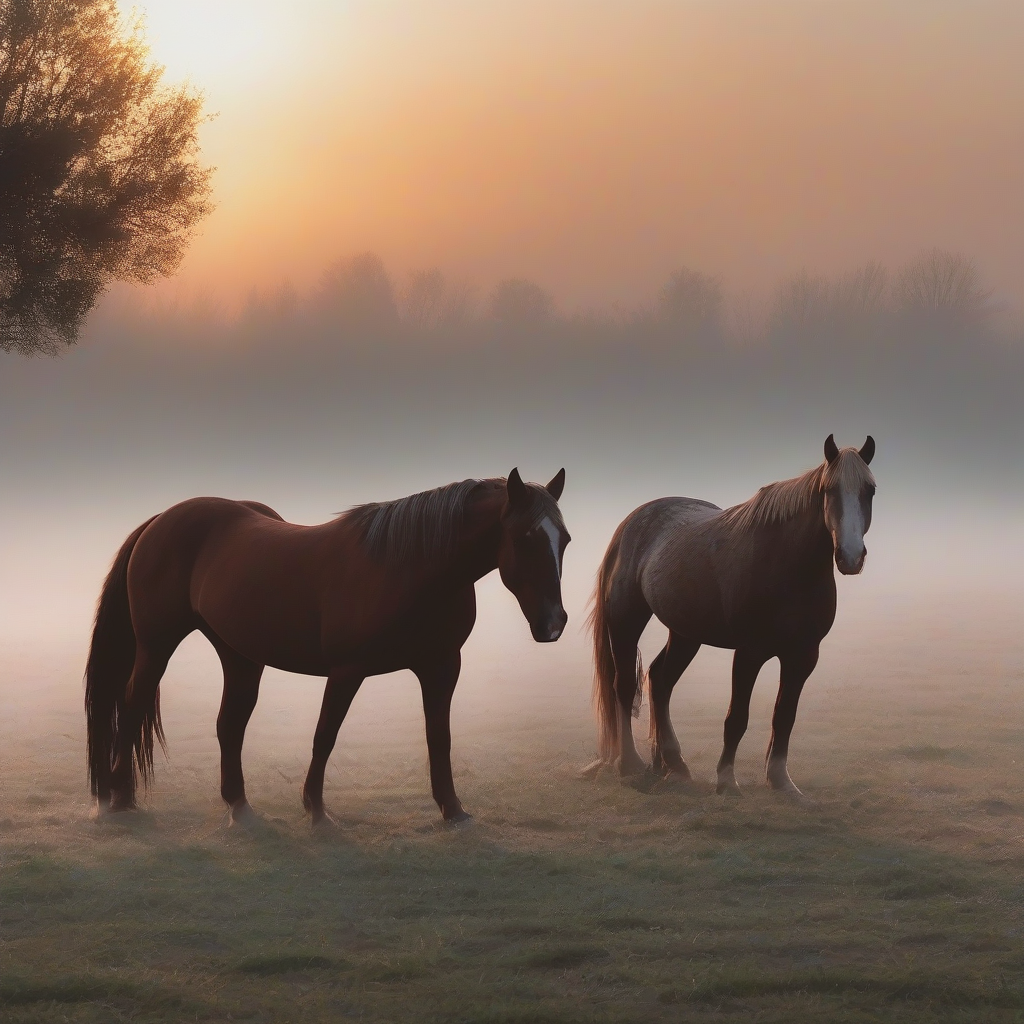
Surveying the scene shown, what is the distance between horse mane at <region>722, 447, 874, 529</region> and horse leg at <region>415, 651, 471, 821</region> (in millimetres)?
1712

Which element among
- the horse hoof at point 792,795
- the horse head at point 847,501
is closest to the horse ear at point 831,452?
the horse head at point 847,501

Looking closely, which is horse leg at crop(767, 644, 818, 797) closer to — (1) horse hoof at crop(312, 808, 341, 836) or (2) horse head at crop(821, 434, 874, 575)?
(2) horse head at crop(821, 434, 874, 575)

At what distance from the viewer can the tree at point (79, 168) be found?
20.8ft

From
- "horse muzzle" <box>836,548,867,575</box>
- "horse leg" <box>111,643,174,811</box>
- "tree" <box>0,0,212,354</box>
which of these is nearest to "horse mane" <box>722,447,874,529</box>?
"horse muzzle" <box>836,548,867,575</box>

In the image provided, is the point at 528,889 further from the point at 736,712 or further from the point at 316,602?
the point at 736,712

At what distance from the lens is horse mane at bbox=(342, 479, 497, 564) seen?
477 centimetres

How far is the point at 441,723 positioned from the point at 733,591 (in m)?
1.64

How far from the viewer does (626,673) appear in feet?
20.9

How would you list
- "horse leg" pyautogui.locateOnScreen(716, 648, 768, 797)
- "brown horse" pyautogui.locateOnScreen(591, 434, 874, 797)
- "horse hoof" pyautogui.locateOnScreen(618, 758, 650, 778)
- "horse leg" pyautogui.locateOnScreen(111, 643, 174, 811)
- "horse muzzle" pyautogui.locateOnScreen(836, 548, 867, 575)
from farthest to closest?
"horse hoof" pyautogui.locateOnScreen(618, 758, 650, 778) → "horse leg" pyautogui.locateOnScreen(716, 648, 768, 797) → "horse leg" pyautogui.locateOnScreen(111, 643, 174, 811) → "brown horse" pyautogui.locateOnScreen(591, 434, 874, 797) → "horse muzzle" pyautogui.locateOnScreen(836, 548, 867, 575)

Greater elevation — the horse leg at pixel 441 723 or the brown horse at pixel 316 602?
the brown horse at pixel 316 602

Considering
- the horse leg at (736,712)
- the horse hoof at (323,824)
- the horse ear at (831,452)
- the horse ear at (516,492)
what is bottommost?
the horse hoof at (323,824)

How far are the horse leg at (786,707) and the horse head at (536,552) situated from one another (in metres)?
1.53

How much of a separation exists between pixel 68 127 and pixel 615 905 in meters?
5.28

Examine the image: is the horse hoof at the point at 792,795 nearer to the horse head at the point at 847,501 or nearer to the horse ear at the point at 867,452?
the horse head at the point at 847,501
